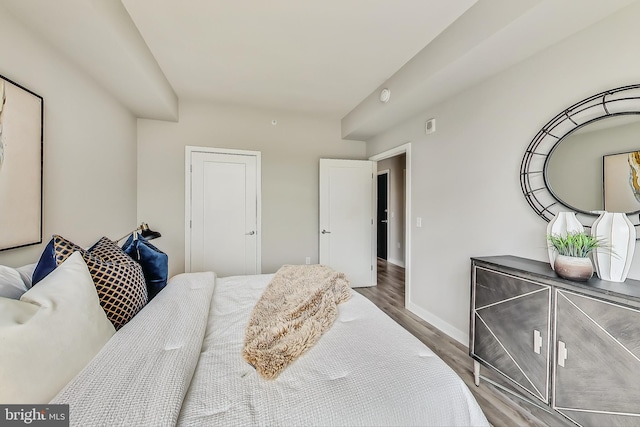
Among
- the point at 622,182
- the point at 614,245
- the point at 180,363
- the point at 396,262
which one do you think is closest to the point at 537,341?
the point at 614,245

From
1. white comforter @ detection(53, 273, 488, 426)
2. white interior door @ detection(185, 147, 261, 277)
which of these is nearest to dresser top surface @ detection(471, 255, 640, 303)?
white comforter @ detection(53, 273, 488, 426)

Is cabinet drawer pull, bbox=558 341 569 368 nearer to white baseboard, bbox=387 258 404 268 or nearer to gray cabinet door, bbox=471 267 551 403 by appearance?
gray cabinet door, bbox=471 267 551 403

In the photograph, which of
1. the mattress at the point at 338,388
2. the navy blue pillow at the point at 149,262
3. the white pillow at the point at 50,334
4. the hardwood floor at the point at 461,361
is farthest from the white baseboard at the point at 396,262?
the white pillow at the point at 50,334

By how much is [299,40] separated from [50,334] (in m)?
2.30

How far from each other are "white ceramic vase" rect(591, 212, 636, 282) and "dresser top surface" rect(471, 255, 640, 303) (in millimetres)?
55

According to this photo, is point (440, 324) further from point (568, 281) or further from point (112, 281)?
point (112, 281)

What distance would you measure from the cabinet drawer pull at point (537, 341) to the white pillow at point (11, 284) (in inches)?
96.7

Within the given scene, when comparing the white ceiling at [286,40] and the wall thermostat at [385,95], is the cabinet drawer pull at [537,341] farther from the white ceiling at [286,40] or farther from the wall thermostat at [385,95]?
the wall thermostat at [385,95]

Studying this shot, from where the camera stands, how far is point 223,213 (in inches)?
136

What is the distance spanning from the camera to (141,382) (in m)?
0.77

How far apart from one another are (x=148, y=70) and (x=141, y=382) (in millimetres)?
2421

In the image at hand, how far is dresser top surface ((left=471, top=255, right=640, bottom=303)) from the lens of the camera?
3.90ft

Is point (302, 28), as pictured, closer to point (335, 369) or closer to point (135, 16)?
point (135, 16)

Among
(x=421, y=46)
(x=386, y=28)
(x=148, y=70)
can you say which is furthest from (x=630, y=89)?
(x=148, y=70)
